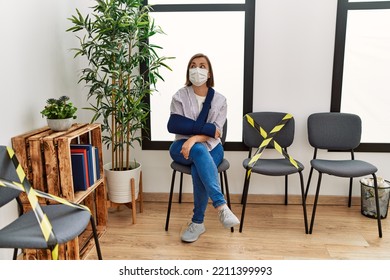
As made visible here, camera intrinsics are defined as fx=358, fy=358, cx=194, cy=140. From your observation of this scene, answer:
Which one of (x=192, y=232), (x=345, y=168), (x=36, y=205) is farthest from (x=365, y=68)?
(x=36, y=205)

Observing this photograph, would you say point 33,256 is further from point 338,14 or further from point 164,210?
point 338,14

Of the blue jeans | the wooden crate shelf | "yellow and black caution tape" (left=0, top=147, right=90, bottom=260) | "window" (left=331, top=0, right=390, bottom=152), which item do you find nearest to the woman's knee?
the blue jeans

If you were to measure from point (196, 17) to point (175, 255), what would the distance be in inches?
75.6

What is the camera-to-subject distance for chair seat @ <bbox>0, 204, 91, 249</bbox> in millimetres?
1553

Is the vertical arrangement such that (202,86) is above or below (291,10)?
below

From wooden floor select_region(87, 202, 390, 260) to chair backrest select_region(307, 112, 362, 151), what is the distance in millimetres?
573

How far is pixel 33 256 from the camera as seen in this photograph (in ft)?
6.82

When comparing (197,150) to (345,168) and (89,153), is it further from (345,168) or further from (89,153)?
(345,168)

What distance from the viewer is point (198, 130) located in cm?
255

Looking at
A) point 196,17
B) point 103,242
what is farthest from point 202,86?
point 103,242

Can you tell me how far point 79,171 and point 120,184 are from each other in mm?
524

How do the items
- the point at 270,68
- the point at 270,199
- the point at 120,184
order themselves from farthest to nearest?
1. the point at 270,199
2. the point at 270,68
3. the point at 120,184

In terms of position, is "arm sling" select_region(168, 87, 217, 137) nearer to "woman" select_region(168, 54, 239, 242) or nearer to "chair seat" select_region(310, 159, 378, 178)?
"woman" select_region(168, 54, 239, 242)

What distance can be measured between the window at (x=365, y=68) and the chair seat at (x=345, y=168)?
45 centimetres
